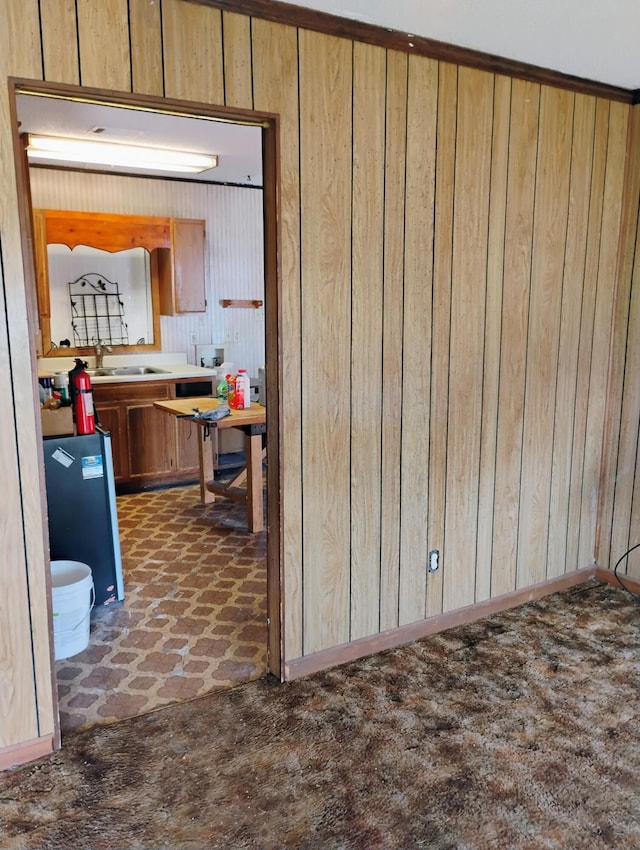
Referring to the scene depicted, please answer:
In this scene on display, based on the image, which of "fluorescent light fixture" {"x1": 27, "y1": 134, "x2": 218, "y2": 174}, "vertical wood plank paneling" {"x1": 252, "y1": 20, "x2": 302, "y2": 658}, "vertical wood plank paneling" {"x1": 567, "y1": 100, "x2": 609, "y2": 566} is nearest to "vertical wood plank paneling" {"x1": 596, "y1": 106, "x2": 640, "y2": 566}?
"vertical wood plank paneling" {"x1": 567, "y1": 100, "x2": 609, "y2": 566}

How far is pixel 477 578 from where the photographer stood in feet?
11.2

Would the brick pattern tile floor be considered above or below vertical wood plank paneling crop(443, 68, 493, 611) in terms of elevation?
below

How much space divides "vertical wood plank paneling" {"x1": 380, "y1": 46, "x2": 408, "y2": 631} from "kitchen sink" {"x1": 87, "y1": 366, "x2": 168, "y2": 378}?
3.08m

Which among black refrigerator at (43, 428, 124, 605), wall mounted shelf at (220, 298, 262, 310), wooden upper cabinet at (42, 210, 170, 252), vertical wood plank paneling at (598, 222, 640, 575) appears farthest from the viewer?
wall mounted shelf at (220, 298, 262, 310)

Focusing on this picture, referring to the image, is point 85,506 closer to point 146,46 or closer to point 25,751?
point 25,751

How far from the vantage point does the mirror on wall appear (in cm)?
566

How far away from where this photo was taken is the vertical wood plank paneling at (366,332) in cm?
269

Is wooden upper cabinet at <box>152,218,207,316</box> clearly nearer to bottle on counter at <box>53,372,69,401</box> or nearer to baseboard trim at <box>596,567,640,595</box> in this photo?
bottle on counter at <box>53,372,69,401</box>

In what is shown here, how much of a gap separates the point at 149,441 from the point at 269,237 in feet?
10.5

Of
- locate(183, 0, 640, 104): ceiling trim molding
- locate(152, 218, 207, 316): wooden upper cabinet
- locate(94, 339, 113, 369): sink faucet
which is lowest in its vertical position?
locate(94, 339, 113, 369): sink faucet

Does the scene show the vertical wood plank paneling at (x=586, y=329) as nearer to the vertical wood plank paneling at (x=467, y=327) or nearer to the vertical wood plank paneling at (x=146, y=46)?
the vertical wood plank paneling at (x=467, y=327)

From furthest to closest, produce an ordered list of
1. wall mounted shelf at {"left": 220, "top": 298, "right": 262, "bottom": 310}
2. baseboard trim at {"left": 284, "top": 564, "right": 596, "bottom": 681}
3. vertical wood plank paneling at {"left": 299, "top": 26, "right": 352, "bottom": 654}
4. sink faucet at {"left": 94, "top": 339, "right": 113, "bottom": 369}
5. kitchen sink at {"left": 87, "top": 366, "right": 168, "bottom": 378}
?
wall mounted shelf at {"left": 220, "top": 298, "right": 262, "bottom": 310}
sink faucet at {"left": 94, "top": 339, "right": 113, "bottom": 369}
kitchen sink at {"left": 87, "top": 366, "right": 168, "bottom": 378}
baseboard trim at {"left": 284, "top": 564, "right": 596, "bottom": 681}
vertical wood plank paneling at {"left": 299, "top": 26, "right": 352, "bottom": 654}

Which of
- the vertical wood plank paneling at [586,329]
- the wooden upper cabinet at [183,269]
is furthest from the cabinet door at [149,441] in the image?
the vertical wood plank paneling at [586,329]

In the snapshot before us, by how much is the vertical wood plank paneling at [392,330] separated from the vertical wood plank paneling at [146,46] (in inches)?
37.0
